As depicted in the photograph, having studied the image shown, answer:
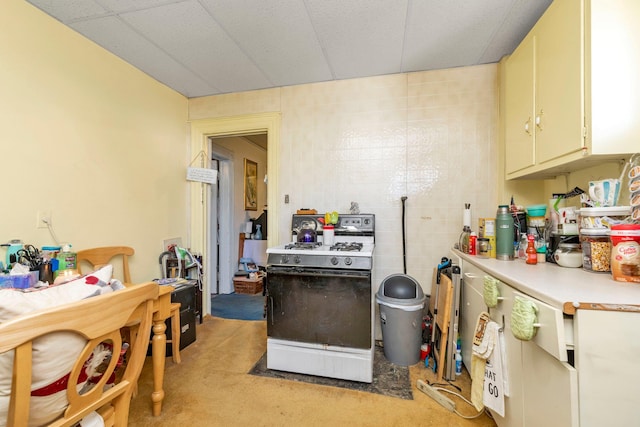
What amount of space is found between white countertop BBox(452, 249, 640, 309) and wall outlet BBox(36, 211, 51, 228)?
2.75 metres

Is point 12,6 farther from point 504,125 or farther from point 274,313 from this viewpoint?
point 504,125

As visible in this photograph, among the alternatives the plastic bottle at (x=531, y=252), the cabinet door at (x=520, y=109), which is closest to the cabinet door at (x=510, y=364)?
the plastic bottle at (x=531, y=252)

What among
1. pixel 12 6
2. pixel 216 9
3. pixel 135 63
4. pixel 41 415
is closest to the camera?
pixel 41 415

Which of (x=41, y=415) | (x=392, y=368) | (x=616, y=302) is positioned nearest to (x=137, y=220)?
Result: (x=41, y=415)

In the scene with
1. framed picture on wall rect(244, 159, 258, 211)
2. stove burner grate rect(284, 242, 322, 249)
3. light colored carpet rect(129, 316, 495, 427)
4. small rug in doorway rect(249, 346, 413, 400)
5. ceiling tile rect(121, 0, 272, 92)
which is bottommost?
light colored carpet rect(129, 316, 495, 427)

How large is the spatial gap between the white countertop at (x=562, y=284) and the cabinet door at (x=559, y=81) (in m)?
0.62

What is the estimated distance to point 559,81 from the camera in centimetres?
146

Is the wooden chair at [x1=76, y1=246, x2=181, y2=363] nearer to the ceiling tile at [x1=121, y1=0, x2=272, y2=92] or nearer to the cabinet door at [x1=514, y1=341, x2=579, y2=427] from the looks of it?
the ceiling tile at [x1=121, y1=0, x2=272, y2=92]

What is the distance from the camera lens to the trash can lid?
79.0 inches

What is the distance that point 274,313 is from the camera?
6.18 feet

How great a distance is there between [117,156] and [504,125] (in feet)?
10.6

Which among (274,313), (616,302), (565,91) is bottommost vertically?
(274,313)

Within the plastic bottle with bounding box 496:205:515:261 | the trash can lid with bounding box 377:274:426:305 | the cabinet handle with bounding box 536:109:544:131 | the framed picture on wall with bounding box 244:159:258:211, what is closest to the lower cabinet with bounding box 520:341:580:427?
the plastic bottle with bounding box 496:205:515:261

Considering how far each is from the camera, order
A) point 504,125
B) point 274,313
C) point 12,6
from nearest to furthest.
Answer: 1. point 12,6
2. point 274,313
3. point 504,125
